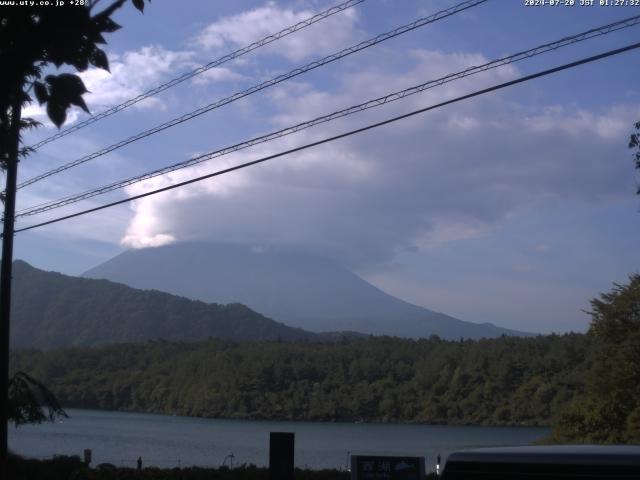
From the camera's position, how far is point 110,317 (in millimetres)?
180750

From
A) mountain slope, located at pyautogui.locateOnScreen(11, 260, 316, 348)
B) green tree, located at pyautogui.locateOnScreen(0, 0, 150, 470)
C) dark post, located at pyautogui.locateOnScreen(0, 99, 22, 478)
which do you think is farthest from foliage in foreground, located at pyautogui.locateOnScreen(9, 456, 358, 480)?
mountain slope, located at pyautogui.locateOnScreen(11, 260, 316, 348)

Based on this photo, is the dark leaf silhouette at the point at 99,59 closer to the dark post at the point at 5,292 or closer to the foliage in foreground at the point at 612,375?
the dark post at the point at 5,292

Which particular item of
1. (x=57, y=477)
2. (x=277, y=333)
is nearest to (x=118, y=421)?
(x=57, y=477)

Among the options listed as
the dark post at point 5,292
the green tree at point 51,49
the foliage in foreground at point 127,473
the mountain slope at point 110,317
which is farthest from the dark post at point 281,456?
the mountain slope at point 110,317

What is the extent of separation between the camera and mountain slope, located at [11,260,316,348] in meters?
165

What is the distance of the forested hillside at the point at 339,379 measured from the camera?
61719 mm

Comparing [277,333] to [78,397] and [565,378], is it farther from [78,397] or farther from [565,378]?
[565,378]

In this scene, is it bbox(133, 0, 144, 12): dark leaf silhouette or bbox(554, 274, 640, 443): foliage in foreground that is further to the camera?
bbox(554, 274, 640, 443): foliage in foreground

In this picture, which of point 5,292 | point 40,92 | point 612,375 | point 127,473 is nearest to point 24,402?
point 127,473

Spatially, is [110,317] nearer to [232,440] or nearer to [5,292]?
[232,440]

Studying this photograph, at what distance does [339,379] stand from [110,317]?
113160 mm

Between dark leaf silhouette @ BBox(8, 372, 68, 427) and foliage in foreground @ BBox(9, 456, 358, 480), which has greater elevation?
dark leaf silhouette @ BBox(8, 372, 68, 427)

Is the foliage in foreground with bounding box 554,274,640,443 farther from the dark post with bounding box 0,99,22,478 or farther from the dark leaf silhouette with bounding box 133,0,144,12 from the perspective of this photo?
the dark leaf silhouette with bounding box 133,0,144,12

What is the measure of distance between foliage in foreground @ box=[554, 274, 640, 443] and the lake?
137 inches
